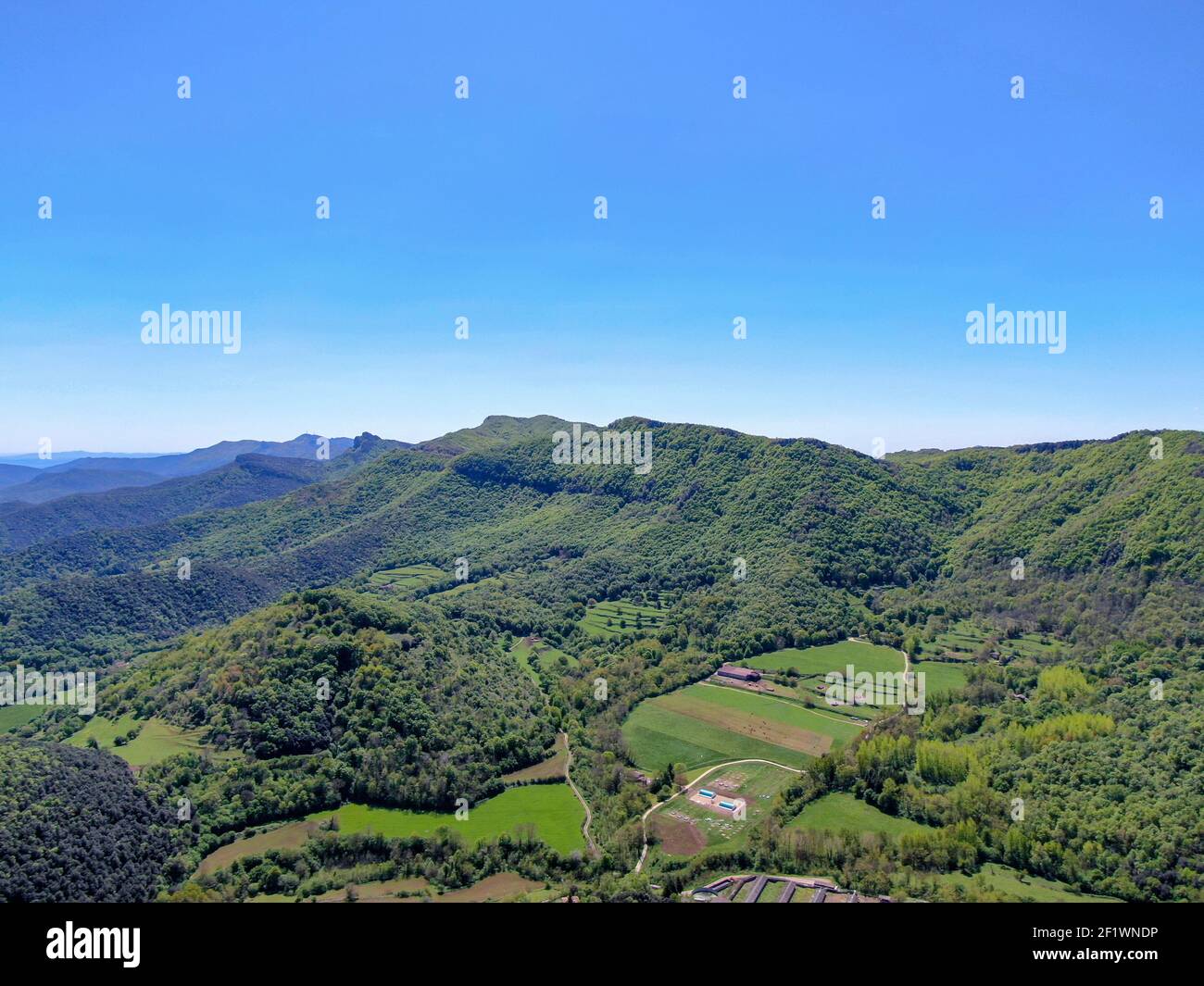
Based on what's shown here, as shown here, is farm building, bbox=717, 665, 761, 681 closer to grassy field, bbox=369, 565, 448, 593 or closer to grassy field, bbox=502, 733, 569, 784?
grassy field, bbox=502, 733, 569, 784

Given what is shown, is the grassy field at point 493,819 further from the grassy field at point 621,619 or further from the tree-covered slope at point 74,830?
the grassy field at point 621,619

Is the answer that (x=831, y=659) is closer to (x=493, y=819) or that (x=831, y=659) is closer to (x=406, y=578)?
(x=493, y=819)

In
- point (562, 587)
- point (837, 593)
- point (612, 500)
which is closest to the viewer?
point (837, 593)

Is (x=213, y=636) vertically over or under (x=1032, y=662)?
over

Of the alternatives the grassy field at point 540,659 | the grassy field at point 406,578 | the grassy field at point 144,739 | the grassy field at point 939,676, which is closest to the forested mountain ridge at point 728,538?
the grassy field at point 406,578

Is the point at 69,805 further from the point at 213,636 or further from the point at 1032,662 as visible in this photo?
the point at 1032,662

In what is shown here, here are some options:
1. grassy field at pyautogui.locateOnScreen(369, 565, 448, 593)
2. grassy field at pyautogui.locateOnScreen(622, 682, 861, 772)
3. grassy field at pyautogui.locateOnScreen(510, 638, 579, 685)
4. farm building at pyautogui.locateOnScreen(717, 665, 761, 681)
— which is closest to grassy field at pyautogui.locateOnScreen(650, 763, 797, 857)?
grassy field at pyautogui.locateOnScreen(622, 682, 861, 772)
